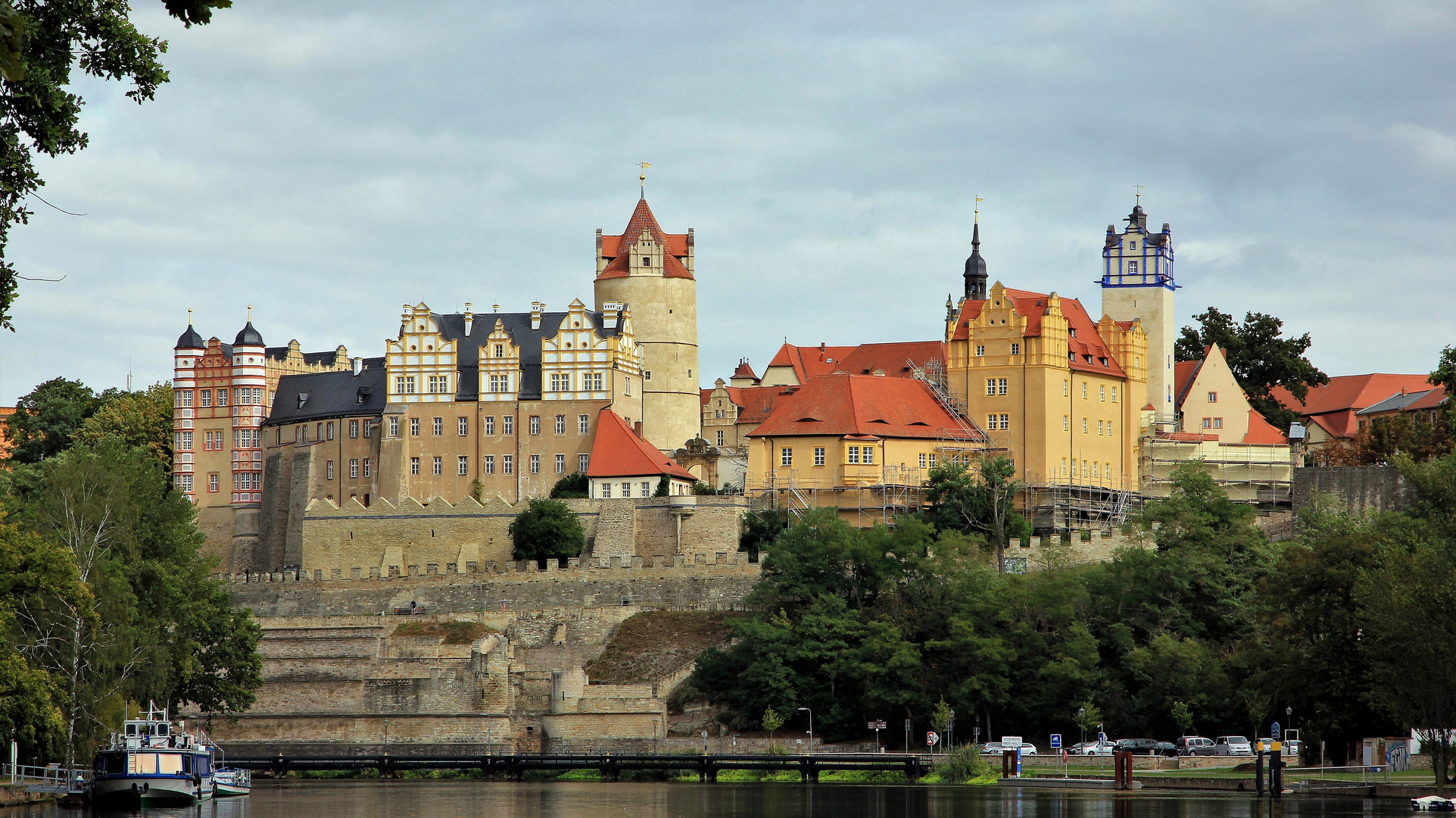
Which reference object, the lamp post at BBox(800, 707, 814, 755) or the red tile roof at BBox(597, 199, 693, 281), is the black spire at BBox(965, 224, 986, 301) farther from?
the lamp post at BBox(800, 707, 814, 755)

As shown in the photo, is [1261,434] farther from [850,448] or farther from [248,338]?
[248,338]

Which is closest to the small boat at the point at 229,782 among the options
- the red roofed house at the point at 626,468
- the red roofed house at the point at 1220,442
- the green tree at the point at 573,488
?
the red roofed house at the point at 626,468

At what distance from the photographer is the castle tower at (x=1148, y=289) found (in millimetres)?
89750

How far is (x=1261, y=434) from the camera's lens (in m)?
88.4

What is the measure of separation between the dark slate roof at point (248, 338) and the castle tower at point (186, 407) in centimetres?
175

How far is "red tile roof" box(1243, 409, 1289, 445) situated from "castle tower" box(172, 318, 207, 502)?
49462 millimetres

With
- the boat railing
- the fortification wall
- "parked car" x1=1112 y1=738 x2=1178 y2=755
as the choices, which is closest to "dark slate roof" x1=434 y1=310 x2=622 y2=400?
the fortification wall

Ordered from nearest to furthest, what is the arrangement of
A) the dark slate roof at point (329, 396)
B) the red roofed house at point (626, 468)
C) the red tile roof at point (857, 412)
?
the red roofed house at point (626, 468) < the red tile roof at point (857, 412) < the dark slate roof at point (329, 396)

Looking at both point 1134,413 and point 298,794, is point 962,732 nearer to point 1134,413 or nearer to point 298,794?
point 298,794

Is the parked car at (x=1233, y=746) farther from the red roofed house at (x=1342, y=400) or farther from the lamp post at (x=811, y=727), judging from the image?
the red roofed house at (x=1342, y=400)

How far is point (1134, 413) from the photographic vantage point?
86312 mm

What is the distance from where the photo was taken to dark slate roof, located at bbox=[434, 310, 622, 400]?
279 ft

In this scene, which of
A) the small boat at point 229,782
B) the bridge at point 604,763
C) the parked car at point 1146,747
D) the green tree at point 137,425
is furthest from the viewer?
the green tree at point 137,425

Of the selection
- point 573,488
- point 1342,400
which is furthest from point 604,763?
point 1342,400
